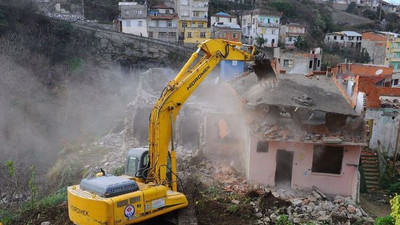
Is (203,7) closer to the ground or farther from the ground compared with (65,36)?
farther from the ground

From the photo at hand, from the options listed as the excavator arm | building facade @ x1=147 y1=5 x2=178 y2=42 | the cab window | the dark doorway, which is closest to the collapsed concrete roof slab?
the dark doorway

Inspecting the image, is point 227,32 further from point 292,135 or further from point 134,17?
point 292,135

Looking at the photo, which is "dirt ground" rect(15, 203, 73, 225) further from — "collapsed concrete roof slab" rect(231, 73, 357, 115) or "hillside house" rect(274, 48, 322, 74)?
"hillside house" rect(274, 48, 322, 74)

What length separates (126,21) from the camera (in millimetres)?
44438

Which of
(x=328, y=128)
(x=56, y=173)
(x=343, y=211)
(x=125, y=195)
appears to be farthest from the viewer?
(x=56, y=173)

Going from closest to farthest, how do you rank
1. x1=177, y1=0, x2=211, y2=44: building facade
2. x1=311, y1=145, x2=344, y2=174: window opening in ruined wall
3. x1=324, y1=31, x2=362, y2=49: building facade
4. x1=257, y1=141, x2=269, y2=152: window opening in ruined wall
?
x1=311, y1=145, x2=344, y2=174: window opening in ruined wall < x1=257, y1=141, x2=269, y2=152: window opening in ruined wall < x1=177, y1=0, x2=211, y2=44: building facade < x1=324, y1=31, x2=362, y2=49: building facade

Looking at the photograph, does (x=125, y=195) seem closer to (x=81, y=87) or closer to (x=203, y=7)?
(x=81, y=87)

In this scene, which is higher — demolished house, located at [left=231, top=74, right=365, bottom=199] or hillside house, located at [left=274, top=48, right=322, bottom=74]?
hillside house, located at [left=274, top=48, right=322, bottom=74]

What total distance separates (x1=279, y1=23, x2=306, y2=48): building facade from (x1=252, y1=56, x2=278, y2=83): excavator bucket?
1440 inches

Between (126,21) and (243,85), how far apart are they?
1180 inches

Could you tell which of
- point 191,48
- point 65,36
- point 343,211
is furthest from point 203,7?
point 343,211

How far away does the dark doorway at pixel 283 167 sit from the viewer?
13344 mm

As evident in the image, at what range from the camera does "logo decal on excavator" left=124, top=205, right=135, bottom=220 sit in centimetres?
738

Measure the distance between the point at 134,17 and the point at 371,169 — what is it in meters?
33.6
